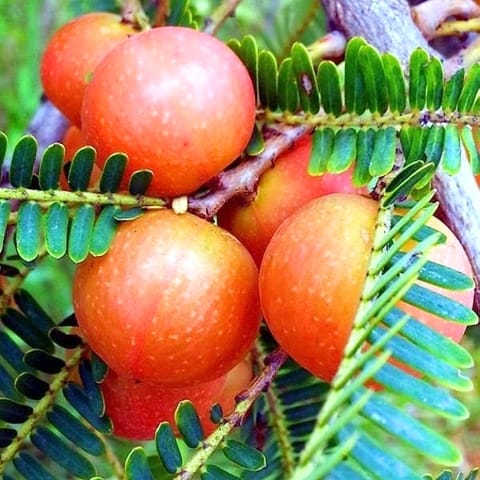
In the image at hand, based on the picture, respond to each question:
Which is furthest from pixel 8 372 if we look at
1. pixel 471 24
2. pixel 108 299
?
pixel 471 24

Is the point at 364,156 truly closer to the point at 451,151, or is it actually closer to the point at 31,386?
the point at 451,151

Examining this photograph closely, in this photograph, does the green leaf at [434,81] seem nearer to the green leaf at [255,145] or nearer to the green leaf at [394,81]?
the green leaf at [394,81]

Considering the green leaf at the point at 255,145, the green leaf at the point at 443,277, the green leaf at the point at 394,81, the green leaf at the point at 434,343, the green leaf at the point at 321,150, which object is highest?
the green leaf at the point at 394,81

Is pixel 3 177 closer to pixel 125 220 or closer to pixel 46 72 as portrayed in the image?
pixel 46 72

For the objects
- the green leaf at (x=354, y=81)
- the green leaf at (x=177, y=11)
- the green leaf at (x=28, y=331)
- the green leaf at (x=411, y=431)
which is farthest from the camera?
the green leaf at (x=177, y=11)

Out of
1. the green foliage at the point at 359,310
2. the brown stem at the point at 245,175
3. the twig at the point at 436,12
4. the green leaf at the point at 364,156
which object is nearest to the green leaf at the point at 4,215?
the green foliage at the point at 359,310

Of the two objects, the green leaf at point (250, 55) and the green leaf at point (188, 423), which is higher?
the green leaf at point (250, 55)

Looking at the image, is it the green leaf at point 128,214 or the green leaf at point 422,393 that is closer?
the green leaf at point 422,393

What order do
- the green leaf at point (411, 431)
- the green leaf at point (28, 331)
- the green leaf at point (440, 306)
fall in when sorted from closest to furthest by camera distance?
the green leaf at point (411, 431)
the green leaf at point (440, 306)
the green leaf at point (28, 331)
